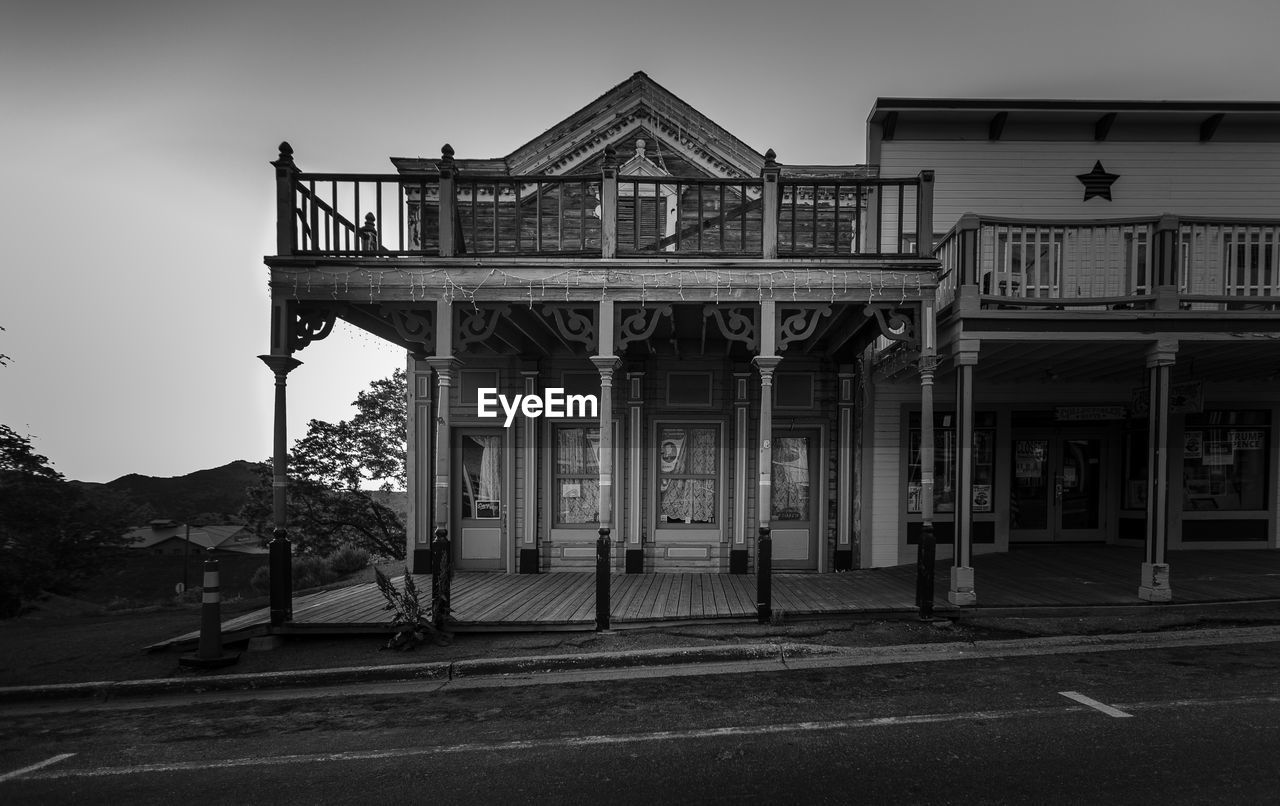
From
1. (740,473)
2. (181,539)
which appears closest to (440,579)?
(740,473)

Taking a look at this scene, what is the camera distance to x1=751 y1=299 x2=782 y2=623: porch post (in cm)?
682

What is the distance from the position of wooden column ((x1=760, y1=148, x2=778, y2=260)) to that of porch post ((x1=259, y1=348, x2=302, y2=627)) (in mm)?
5527

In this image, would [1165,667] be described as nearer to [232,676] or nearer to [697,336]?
[697,336]

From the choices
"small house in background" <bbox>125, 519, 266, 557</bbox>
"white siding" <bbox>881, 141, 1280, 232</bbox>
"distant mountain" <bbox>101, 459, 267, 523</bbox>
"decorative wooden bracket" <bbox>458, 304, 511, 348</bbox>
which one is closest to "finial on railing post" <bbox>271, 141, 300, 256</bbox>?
"decorative wooden bracket" <bbox>458, 304, 511, 348</bbox>

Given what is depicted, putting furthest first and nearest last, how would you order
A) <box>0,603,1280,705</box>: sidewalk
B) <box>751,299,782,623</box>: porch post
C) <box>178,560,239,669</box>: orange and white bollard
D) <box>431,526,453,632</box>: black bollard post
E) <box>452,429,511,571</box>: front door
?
<box>452,429,511,571</box>: front door, <box>751,299,782,623</box>: porch post, <box>431,526,453,632</box>: black bollard post, <box>178,560,239,669</box>: orange and white bollard, <box>0,603,1280,705</box>: sidewalk

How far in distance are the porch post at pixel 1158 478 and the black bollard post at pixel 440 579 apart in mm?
8006

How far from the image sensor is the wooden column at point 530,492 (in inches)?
383

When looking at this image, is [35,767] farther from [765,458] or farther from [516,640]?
[765,458]

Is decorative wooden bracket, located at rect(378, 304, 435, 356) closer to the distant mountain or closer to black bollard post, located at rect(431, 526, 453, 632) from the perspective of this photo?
black bollard post, located at rect(431, 526, 453, 632)

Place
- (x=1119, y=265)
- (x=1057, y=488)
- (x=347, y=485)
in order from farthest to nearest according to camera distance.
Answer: (x=347, y=485), (x=1057, y=488), (x=1119, y=265)

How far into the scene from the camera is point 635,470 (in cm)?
977

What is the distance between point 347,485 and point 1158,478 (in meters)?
21.7

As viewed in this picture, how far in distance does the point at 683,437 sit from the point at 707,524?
142 centimetres

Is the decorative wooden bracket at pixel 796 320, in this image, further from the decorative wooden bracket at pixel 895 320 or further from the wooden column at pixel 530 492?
the wooden column at pixel 530 492
